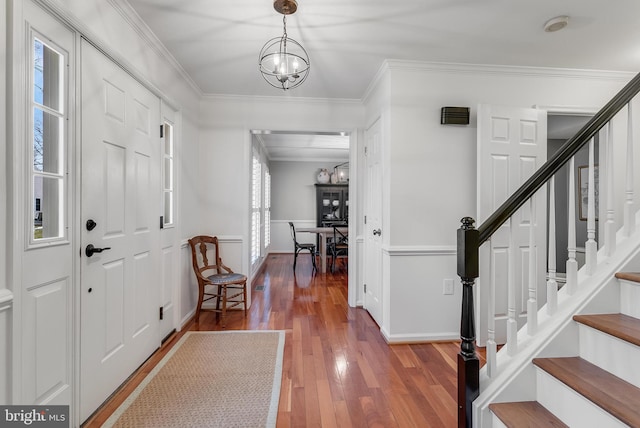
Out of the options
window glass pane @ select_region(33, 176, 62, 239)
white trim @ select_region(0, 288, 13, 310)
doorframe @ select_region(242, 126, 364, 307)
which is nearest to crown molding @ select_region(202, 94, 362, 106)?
doorframe @ select_region(242, 126, 364, 307)

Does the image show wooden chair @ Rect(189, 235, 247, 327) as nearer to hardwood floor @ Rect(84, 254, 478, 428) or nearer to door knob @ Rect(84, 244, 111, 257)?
hardwood floor @ Rect(84, 254, 478, 428)

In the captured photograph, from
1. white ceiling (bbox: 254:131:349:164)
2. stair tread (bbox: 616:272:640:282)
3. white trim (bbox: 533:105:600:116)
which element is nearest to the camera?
stair tread (bbox: 616:272:640:282)

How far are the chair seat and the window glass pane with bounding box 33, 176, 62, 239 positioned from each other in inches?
65.8

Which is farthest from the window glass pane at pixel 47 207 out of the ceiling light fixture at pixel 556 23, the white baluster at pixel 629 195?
the ceiling light fixture at pixel 556 23

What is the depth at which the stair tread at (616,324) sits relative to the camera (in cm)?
120

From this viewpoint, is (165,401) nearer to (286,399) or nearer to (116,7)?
(286,399)

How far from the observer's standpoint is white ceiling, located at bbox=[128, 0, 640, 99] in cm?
194

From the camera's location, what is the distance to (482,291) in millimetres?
2580

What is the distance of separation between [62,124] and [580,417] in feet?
8.77

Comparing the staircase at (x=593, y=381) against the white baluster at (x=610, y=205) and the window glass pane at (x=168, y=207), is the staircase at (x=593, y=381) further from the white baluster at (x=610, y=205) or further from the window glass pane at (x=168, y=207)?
the window glass pane at (x=168, y=207)

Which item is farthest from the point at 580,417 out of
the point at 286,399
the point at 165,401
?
the point at 165,401

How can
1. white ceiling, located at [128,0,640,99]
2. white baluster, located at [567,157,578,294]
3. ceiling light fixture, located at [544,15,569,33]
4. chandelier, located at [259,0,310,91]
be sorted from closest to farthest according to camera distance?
white baluster, located at [567,157,578,294], chandelier, located at [259,0,310,91], white ceiling, located at [128,0,640,99], ceiling light fixture, located at [544,15,569,33]

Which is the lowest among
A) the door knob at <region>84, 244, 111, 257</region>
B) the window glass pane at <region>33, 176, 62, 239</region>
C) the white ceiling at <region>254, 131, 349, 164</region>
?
the door knob at <region>84, 244, 111, 257</region>

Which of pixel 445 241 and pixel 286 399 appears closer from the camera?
pixel 286 399
